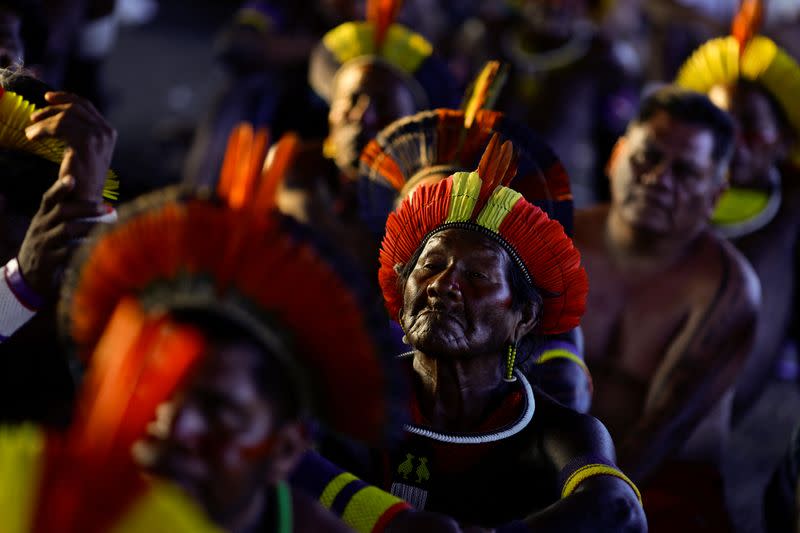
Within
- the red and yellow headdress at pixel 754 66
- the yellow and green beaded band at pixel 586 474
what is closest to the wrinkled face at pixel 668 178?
the red and yellow headdress at pixel 754 66

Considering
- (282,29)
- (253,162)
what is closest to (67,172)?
(253,162)

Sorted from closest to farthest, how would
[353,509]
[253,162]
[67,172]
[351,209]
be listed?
[253,162] < [353,509] < [67,172] < [351,209]

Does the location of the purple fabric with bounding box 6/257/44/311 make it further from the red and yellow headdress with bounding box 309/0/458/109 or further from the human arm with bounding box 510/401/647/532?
the red and yellow headdress with bounding box 309/0/458/109

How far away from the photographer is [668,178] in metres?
3.33

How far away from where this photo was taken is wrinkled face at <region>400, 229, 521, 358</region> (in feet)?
7.13

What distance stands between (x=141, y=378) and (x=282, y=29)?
485 centimetres

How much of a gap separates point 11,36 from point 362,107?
1144 mm

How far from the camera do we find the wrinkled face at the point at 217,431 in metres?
1.48

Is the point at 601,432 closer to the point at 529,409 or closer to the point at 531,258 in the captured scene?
the point at 529,409

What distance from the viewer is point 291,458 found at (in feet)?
5.27

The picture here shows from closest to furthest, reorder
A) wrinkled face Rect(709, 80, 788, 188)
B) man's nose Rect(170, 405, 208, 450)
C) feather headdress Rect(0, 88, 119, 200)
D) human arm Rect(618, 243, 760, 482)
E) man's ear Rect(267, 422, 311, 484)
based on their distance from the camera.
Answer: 1. man's nose Rect(170, 405, 208, 450)
2. man's ear Rect(267, 422, 311, 484)
3. feather headdress Rect(0, 88, 119, 200)
4. human arm Rect(618, 243, 760, 482)
5. wrinkled face Rect(709, 80, 788, 188)

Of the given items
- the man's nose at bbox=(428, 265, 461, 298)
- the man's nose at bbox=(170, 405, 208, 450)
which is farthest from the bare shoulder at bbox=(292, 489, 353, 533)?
the man's nose at bbox=(428, 265, 461, 298)

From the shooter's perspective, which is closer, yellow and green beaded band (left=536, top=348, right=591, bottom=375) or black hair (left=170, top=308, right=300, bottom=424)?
black hair (left=170, top=308, right=300, bottom=424)

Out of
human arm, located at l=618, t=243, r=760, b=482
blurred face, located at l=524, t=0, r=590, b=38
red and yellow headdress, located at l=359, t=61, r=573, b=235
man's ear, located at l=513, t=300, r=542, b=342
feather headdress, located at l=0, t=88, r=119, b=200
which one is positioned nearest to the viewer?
feather headdress, located at l=0, t=88, r=119, b=200
